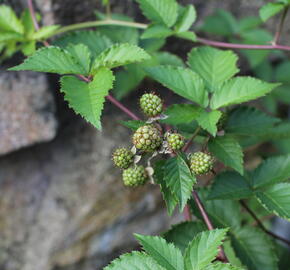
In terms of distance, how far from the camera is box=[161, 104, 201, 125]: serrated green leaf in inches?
48.4

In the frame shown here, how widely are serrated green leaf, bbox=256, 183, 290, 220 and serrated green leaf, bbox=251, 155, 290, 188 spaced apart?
41 millimetres

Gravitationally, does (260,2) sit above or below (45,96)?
above

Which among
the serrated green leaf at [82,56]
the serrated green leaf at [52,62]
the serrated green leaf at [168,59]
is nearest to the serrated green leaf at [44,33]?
the serrated green leaf at [82,56]

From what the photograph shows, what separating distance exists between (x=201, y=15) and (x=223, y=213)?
119 cm

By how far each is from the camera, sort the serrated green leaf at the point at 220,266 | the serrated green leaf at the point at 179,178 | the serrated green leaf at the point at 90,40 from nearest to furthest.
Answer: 1. the serrated green leaf at the point at 220,266
2. the serrated green leaf at the point at 179,178
3. the serrated green leaf at the point at 90,40

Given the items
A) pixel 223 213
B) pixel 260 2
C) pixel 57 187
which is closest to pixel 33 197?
pixel 57 187

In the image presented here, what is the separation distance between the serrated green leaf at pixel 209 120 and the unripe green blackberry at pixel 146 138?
17cm

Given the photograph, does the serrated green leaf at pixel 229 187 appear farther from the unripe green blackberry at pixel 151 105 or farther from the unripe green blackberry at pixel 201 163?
the unripe green blackberry at pixel 151 105

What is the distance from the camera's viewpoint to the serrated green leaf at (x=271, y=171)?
1327 mm

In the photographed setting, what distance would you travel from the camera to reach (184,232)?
4.32 feet

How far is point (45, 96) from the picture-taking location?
192 cm

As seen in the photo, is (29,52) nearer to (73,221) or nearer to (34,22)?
(34,22)

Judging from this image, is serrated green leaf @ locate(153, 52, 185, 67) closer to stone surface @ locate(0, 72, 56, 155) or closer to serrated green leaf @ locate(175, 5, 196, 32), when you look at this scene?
serrated green leaf @ locate(175, 5, 196, 32)

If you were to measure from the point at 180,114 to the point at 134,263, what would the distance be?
0.47 metres
